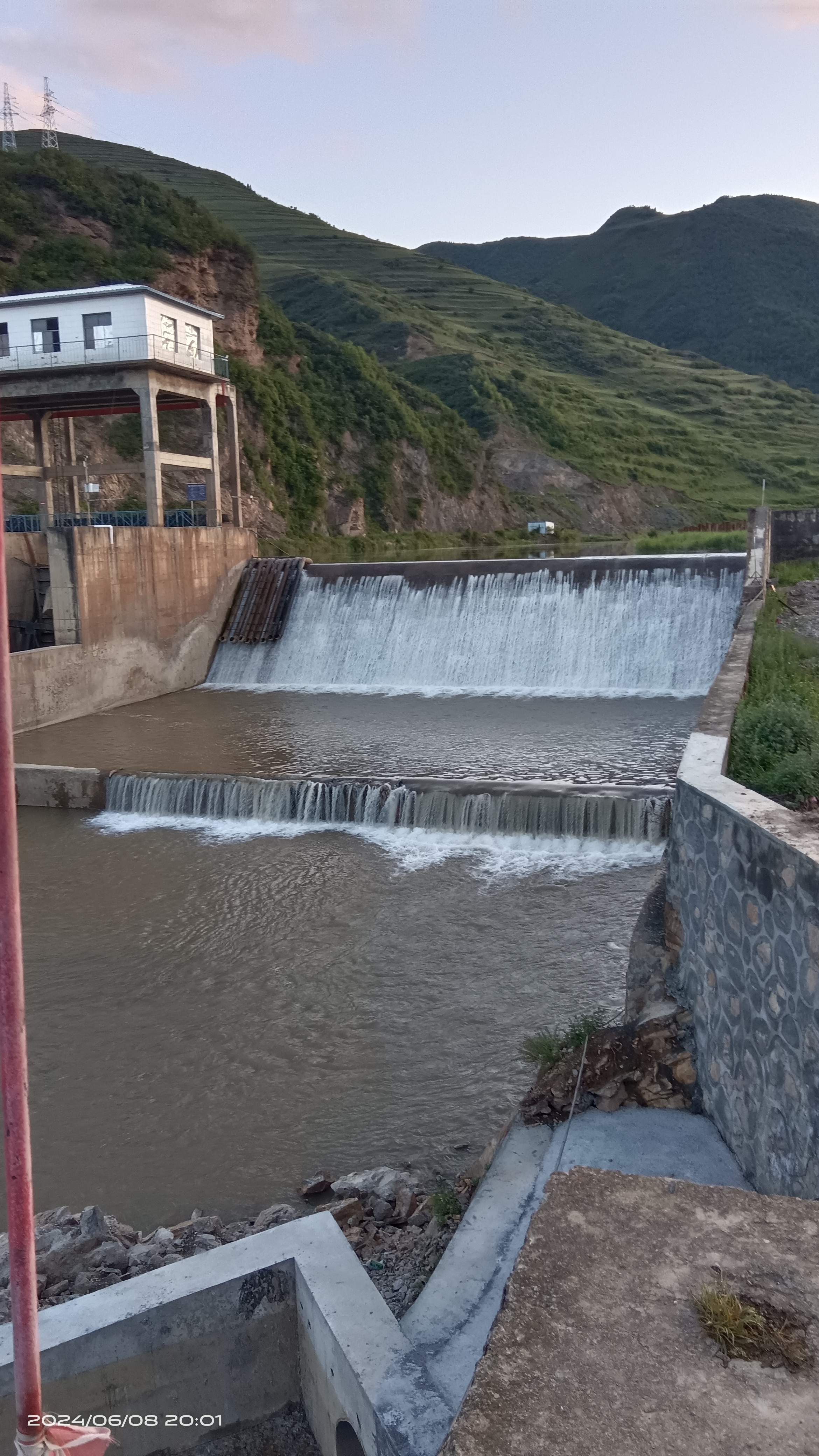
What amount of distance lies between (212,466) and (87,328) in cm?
445

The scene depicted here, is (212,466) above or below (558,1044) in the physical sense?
above

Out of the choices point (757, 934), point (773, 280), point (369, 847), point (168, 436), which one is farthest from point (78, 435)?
point (773, 280)

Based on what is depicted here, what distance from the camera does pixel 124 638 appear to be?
22781mm

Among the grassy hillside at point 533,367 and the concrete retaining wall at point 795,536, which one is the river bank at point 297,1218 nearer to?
the concrete retaining wall at point 795,536

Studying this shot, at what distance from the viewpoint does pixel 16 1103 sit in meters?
2.43

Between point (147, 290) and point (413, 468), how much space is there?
26396 mm

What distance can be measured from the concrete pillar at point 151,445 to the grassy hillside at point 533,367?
2932 cm

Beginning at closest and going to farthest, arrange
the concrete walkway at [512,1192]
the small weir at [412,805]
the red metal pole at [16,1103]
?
the red metal pole at [16,1103]
the concrete walkway at [512,1192]
the small weir at [412,805]

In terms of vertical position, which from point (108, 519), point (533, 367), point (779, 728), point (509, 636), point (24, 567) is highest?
point (533, 367)

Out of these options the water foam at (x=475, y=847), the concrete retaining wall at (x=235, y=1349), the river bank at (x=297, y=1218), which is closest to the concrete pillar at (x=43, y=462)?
the water foam at (x=475, y=847)

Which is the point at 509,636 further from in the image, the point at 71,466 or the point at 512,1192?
the point at 512,1192

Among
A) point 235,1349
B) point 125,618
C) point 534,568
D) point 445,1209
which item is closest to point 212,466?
point 125,618

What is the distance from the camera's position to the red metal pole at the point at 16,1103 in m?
2.24

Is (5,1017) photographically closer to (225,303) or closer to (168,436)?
(168,436)
